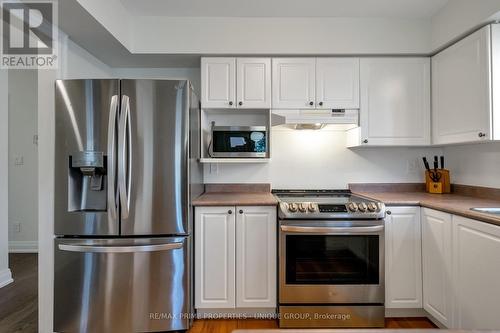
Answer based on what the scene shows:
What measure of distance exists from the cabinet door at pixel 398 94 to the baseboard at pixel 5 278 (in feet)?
12.0

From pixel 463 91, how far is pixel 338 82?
3.01ft

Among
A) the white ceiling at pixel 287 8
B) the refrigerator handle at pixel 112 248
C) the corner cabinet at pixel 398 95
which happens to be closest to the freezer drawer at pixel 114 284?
the refrigerator handle at pixel 112 248

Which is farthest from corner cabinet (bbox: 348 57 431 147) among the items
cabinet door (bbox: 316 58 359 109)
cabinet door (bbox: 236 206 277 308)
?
cabinet door (bbox: 236 206 277 308)

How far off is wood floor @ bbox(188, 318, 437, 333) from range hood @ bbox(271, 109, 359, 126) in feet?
5.35

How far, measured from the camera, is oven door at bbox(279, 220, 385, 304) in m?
1.96

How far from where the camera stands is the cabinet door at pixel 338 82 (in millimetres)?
2336

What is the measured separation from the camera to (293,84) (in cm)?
233

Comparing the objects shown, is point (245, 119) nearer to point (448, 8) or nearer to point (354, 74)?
point (354, 74)

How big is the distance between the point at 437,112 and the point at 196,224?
224 centimetres

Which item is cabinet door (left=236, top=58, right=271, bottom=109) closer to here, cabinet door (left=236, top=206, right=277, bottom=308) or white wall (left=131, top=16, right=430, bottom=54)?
white wall (left=131, top=16, right=430, bottom=54)

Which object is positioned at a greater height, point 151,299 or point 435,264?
point 435,264

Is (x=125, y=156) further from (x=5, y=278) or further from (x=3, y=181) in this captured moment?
(x=5, y=278)

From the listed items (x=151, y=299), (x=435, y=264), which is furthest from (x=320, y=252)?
(x=151, y=299)

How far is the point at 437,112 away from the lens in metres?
2.29
